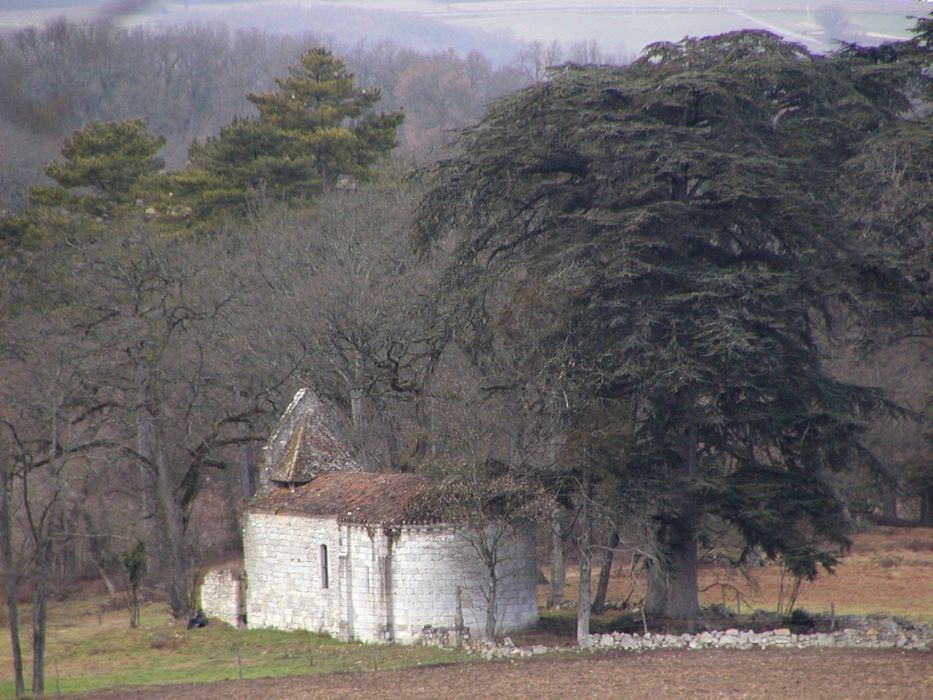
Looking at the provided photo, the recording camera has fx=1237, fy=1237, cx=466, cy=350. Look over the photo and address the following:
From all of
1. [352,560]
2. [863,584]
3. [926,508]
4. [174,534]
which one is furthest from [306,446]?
[926,508]

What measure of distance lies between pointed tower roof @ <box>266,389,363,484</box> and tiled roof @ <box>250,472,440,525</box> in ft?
1.16

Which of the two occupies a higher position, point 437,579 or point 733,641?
point 437,579

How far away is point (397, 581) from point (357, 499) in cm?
226

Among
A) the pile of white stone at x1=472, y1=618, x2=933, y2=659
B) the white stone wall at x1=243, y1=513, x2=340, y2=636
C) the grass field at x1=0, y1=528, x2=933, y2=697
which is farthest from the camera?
the white stone wall at x1=243, y1=513, x2=340, y2=636

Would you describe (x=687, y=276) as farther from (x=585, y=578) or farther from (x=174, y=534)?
(x=174, y=534)

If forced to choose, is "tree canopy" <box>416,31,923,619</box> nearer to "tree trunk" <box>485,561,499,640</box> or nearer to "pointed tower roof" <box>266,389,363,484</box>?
"tree trunk" <box>485,561,499,640</box>

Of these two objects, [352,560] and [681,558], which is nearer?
[352,560]

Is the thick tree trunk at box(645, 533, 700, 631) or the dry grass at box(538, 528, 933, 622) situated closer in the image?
the thick tree trunk at box(645, 533, 700, 631)

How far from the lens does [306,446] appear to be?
3092 cm

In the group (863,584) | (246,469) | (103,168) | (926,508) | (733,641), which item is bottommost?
(863,584)

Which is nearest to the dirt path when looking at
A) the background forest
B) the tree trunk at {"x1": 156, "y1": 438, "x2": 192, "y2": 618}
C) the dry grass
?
the background forest

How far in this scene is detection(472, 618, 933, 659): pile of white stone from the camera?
25234mm

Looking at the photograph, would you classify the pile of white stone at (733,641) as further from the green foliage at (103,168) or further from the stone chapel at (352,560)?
the green foliage at (103,168)

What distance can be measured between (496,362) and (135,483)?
2601 cm
